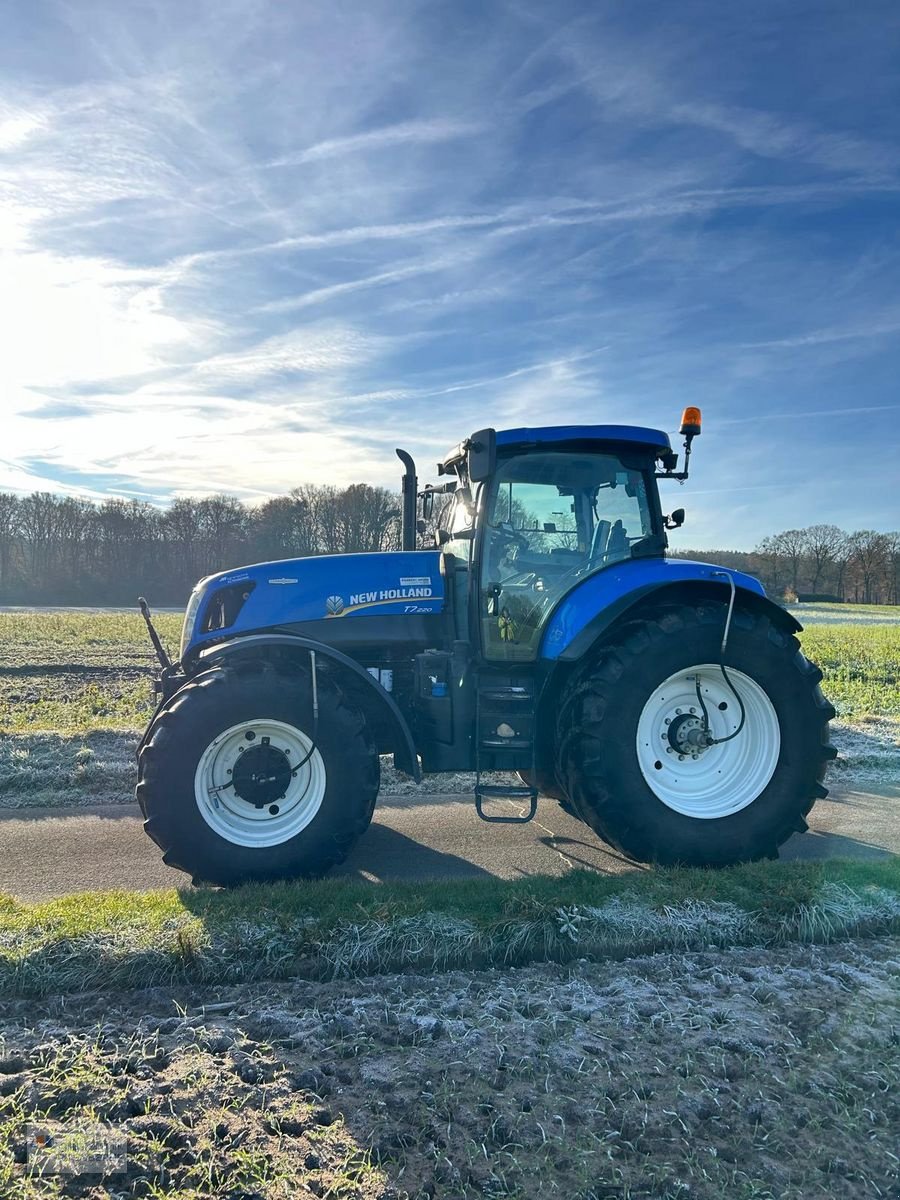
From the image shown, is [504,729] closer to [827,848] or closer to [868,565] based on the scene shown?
[827,848]

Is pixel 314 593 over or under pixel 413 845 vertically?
over

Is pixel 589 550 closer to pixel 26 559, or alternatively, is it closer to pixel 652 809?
pixel 652 809

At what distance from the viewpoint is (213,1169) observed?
92.0 inches

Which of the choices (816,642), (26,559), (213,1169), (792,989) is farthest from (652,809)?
(26,559)

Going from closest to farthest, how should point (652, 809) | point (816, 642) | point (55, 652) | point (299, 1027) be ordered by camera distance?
point (299, 1027)
point (652, 809)
point (55, 652)
point (816, 642)

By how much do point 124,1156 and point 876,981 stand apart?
298cm

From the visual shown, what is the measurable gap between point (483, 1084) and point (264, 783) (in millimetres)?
2287

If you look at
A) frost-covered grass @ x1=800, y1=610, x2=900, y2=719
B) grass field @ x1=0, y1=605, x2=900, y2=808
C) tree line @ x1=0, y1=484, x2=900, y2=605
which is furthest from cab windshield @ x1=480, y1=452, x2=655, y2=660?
tree line @ x1=0, y1=484, x2=900, y2=605

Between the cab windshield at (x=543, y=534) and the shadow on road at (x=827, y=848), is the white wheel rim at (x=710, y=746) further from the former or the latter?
the cab windshield at (x=543, y=534)

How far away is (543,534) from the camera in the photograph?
521 centimetres

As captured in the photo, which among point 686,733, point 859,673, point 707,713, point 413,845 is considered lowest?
point 413,845

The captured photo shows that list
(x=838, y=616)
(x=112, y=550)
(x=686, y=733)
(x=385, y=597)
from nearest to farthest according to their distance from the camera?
1. (x=686, y=733)
2. (x=385, y=597)
3. (x=838, y=616)
4. (x=112, y=550)

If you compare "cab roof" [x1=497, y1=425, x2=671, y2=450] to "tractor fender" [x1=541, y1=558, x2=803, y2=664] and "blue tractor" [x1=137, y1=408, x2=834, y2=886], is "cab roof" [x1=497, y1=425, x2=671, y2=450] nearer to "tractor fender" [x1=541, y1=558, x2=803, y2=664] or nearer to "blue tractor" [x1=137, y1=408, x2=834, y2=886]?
"blue tractor" [x1=137, y1=408, x2=834, y2=886]

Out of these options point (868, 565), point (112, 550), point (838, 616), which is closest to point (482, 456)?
point (838, 616)
